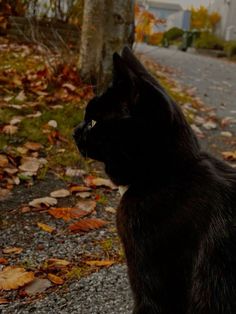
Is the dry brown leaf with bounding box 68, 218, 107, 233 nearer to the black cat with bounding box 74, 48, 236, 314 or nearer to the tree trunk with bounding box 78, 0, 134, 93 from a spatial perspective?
the black cat with bounding box 74, 48, 236, 314

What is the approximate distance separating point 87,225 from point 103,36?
226 cm

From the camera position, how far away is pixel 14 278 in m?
2.20

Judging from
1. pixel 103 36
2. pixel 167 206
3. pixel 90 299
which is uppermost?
pixel 103 36

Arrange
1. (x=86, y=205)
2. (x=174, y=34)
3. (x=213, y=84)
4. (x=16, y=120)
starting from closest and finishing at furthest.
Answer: (x=86, y=205) → (x=16, y=120) → (x=213, y=84) → (x=174, y=34)

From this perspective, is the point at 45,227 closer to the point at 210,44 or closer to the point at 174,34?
the point at 210,44

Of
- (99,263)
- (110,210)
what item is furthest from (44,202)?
(99,263)

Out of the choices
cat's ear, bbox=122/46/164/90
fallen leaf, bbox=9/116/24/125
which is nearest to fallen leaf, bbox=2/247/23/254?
cat's ear, bbox=122/46/164/90

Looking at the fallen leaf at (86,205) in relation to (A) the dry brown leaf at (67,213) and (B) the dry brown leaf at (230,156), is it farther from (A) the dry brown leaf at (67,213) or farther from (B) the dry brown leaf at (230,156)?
(B) the dry brown leaf at (230,156)

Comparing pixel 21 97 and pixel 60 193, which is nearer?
pixel 60 193

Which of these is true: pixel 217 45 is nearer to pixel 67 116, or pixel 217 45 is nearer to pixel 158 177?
pixel 67 116

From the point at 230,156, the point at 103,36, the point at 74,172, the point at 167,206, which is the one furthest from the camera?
the point at 103,36

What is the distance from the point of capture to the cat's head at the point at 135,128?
5.49 feet

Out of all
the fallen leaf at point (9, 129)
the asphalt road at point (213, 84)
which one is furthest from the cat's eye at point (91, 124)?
the asphalt road at point (213, 84)

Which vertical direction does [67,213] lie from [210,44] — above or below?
below
